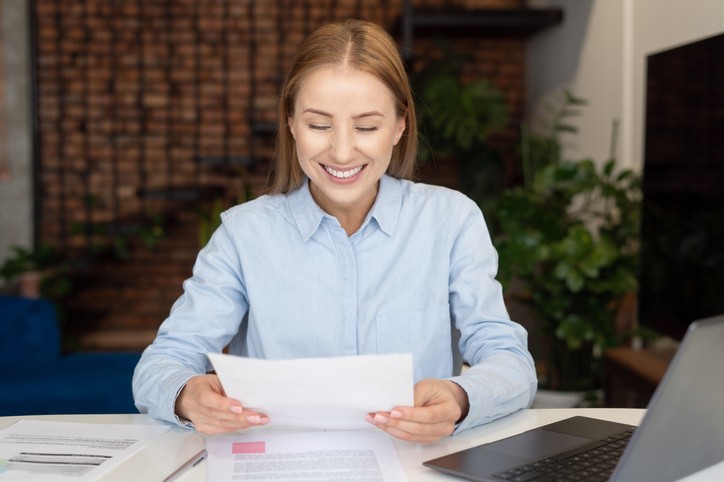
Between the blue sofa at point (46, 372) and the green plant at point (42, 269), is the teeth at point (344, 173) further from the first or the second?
the green plant at point (42, 269)

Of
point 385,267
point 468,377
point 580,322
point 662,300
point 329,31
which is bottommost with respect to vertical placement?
point 580,322

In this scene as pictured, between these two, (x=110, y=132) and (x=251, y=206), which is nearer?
(x=251, y=206)

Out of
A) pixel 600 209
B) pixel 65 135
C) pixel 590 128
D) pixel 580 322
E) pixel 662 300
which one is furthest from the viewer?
pixel 65 135

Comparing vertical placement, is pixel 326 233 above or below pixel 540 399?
above

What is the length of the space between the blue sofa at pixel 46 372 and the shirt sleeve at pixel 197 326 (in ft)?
5.97

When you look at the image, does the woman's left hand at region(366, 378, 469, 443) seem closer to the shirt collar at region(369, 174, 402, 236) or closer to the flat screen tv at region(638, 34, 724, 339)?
the shirt collar at region(369, 174, 402, 236)

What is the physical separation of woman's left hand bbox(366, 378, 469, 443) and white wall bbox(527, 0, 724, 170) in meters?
1.84

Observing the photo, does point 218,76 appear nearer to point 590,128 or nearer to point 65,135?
point 65,135

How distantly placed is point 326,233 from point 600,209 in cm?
255

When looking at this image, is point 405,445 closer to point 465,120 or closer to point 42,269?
point 465,120

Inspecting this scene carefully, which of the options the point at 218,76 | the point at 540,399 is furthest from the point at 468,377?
A: the point at 218,76

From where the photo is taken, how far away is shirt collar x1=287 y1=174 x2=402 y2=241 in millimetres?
1547

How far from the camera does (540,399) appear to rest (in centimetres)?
321

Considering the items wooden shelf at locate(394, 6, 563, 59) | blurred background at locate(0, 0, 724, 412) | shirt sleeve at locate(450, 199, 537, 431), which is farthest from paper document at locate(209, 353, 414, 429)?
wooden shelf at locate(394, 6, 563, 59)
